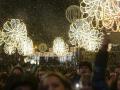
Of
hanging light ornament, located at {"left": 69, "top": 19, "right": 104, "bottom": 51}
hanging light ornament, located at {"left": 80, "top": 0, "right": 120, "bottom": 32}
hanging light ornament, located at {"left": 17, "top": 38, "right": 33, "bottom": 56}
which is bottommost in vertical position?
hanging light ornament, located at {"left": 17, "top": 38, "right": 33, "bottom": 56}

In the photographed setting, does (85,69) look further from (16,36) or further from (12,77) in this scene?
(16,36)

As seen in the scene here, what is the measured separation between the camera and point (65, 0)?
259 ft

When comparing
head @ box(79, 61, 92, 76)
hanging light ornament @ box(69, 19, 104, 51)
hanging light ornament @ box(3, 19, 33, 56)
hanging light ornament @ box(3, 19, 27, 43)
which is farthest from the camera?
hanging light ornament @ box(3, 19, 33, 56)

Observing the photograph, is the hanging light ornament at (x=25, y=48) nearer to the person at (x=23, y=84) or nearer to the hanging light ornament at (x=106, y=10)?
the hanging light ornament at (x=106, y=10)

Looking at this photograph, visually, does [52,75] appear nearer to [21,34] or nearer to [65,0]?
[21,34]

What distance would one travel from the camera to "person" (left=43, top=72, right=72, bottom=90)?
5.36 metres

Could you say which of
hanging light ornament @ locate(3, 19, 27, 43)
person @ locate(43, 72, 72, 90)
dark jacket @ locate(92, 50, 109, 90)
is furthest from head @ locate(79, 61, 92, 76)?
hanging light ornament @ locate(3, 19, 27, 43)

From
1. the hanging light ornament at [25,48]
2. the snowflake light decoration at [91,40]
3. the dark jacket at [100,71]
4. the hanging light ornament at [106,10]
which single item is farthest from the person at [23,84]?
the hanging light ornament at [25,48]

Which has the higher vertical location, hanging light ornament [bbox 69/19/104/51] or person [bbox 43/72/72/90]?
hanging light ornament [bbox 69/19/104/51]

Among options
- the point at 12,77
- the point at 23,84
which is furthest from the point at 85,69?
the point at 23,84

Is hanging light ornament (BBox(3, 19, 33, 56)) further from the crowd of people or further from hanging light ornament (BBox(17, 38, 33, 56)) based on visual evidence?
the crowd of people

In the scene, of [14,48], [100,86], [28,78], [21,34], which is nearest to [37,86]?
[28,78]

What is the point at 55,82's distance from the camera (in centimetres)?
541

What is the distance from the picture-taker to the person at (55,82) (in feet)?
17.6
